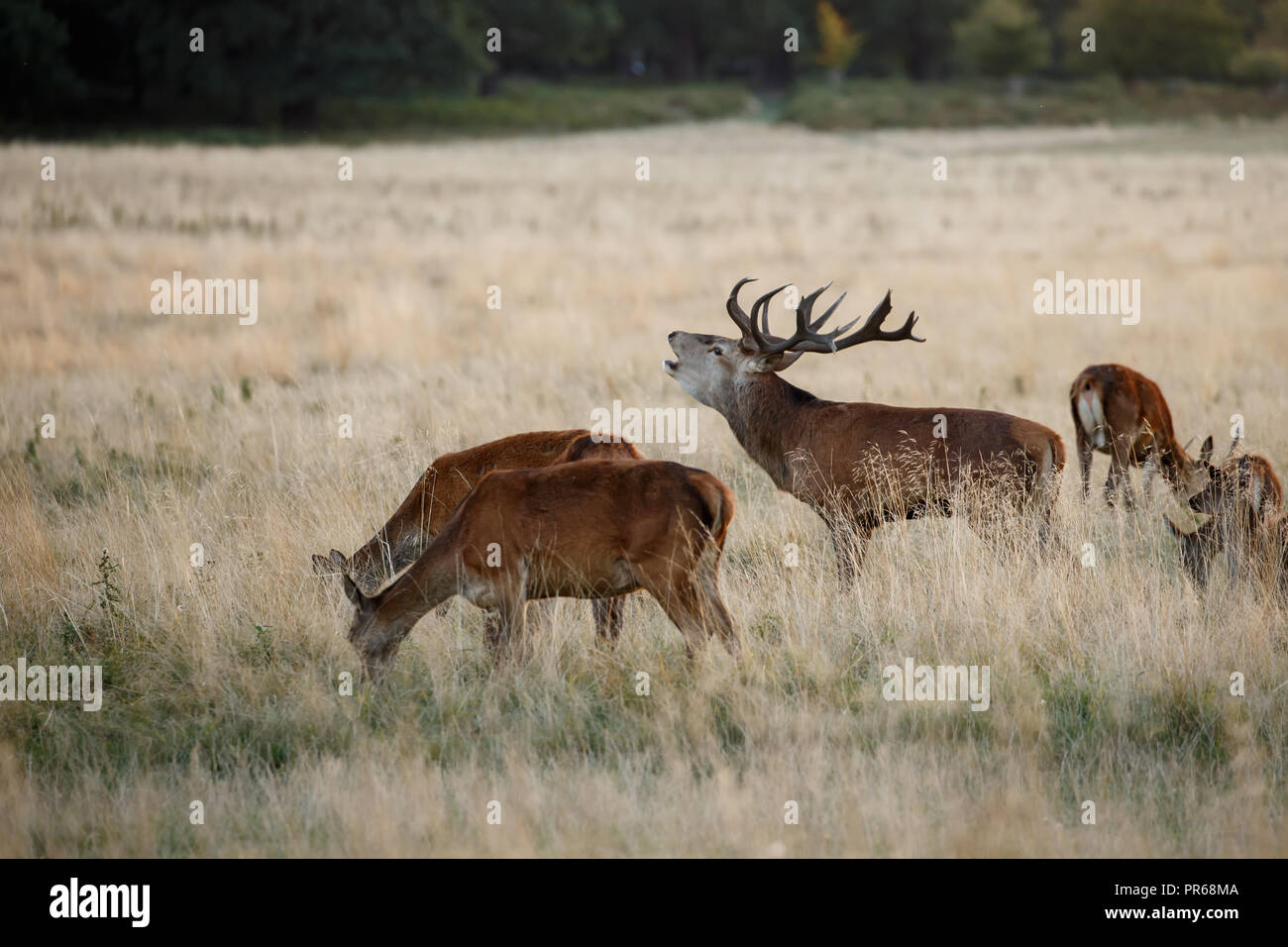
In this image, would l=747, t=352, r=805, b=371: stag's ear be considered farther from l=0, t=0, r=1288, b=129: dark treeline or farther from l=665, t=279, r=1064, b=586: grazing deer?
l=0, t=0, r=1288, b=129: dark treeline

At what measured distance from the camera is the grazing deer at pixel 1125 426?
9.05m

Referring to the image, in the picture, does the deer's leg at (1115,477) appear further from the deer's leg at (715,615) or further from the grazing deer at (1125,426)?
the deer's leg at (715,615)

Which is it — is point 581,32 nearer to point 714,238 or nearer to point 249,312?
point 714,238

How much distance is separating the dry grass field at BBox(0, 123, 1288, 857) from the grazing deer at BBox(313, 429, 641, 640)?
0.91ft

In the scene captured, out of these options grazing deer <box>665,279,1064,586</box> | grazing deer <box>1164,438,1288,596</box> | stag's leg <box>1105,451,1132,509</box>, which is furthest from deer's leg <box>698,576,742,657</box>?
stag's leg <box>1105,451,1132,509</box>

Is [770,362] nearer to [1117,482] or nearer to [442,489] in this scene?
[442,489]

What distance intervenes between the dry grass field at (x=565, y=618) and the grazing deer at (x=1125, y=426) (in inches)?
12.4

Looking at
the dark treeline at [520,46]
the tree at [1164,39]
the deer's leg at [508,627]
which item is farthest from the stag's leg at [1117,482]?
the tree at [1164,39]

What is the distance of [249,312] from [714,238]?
8.86 m

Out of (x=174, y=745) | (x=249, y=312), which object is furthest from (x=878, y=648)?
(x=249, y=312)

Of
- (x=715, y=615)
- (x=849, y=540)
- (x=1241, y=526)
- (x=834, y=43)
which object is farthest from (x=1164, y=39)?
(x=715, y=615)

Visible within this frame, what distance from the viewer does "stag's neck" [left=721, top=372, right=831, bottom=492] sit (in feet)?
26.1

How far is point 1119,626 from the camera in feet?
21.0

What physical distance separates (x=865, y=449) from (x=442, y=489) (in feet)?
7.64
